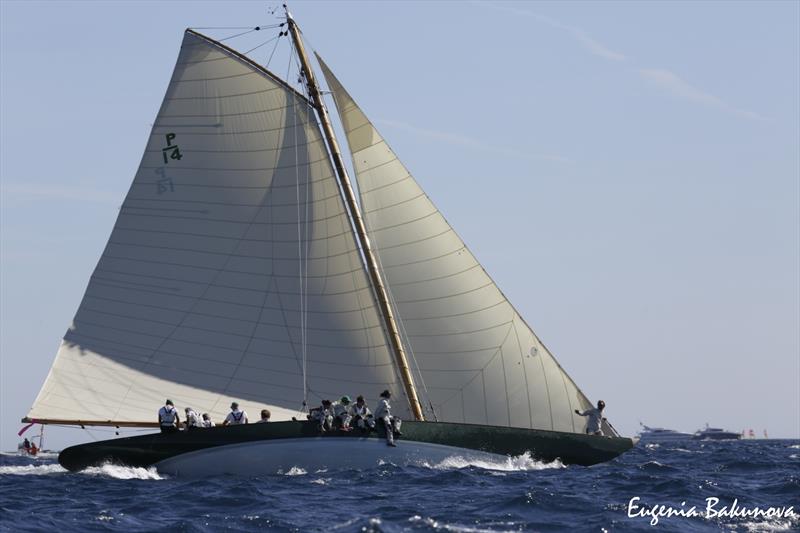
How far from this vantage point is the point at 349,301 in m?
35.5

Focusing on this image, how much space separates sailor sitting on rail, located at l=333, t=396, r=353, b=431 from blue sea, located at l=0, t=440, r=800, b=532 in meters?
1.16

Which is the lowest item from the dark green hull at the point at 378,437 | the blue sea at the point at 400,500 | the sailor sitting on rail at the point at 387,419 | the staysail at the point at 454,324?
the blue sea at the point at 400,500

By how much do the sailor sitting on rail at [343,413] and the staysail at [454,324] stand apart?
3970mm

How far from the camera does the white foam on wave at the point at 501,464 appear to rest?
33.2 meters

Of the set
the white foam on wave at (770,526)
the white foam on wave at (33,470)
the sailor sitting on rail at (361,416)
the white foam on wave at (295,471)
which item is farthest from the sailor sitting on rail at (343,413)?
the white foam on wave at (770,526)

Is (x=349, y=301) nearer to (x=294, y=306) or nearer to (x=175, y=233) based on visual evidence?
(x=294, y=306)

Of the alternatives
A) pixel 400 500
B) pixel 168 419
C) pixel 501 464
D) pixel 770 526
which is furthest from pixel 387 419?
pixel 770 526

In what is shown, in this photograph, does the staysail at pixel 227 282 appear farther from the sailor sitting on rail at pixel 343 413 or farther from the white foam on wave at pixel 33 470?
the sailor sitting on rail at pixel 343 413

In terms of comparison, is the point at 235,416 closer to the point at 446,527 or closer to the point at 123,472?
the point at 123,472

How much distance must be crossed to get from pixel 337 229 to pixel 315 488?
9.96 m

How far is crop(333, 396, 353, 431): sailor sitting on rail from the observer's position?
3222 cm

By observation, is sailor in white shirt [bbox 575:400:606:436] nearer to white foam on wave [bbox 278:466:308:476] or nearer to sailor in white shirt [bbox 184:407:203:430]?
white foam on wave [bbox 278:466:308:476]

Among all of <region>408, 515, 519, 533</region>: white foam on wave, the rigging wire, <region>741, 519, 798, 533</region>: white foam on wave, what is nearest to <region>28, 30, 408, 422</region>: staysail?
the rigging wire

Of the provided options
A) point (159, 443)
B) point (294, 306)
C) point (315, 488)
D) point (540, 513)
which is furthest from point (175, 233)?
point (540, 513)
